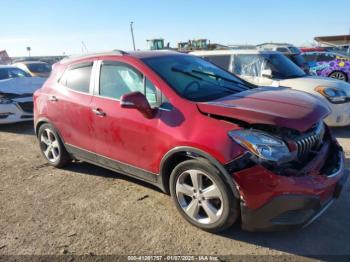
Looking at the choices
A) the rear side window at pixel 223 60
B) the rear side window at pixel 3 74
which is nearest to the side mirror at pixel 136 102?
the rear side window at pixel 223 60

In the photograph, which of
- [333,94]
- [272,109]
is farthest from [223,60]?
[272,109]

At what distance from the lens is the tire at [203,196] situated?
3.19 meters

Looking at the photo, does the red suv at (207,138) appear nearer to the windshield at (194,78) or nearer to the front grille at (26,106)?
the windshield at (194,78)

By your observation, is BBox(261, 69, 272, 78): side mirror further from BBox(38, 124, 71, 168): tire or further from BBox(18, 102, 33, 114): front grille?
BBox(18, 102, 33, 114): front grille

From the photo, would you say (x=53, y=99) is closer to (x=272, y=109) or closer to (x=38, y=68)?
(x=272, y=109)

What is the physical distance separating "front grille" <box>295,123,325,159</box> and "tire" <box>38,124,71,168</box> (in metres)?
3.41

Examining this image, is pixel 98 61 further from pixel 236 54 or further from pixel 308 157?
pixel 236 54

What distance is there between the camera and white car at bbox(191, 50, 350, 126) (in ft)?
22.2

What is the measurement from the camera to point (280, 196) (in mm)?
2971

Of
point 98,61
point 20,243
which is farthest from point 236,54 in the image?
point 20,243

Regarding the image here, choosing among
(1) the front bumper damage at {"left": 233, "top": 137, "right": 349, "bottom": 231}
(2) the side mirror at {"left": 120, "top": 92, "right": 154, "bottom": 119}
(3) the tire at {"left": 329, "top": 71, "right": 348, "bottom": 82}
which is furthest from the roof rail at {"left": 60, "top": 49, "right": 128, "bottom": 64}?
(3) the tire at {"left": 329, "top": 71, "right": 348, "bottom": 82}

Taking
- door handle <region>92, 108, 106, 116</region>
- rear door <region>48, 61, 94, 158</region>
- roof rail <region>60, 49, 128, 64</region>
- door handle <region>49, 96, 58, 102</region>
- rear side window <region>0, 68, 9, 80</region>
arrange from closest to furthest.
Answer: door handle <region>92, 108, 106, 116</region> → roof rail <region>60, 49, 128, 64</region> → rear door <region>48, 61, 94, 158</region> → door handle <region>49, 96, 58, 102</region> → rear side window <region>0, 68, 9, 80</region>

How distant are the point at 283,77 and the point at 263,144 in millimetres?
5085

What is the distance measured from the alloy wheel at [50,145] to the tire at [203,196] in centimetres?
251
